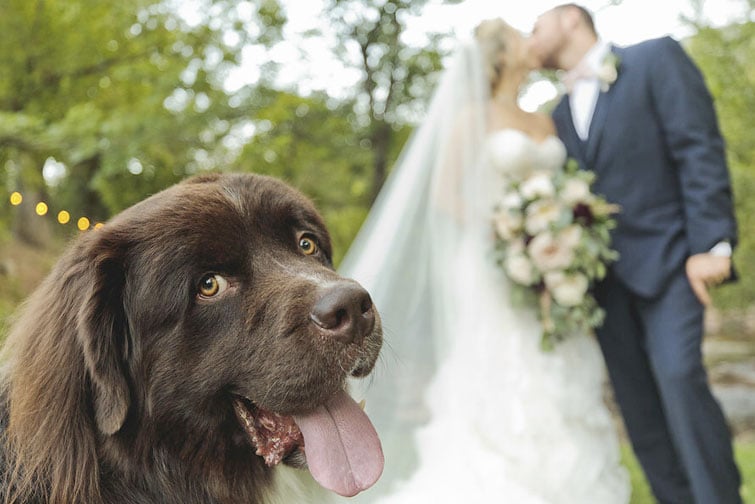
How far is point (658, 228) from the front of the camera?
153 inches

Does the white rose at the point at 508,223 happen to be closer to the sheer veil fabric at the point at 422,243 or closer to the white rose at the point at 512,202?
the white rose at the point at 512,202

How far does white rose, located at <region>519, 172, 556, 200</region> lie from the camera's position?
4145mm

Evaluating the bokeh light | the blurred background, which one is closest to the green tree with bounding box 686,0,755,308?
the blurred background

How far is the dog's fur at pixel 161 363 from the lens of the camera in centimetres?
178

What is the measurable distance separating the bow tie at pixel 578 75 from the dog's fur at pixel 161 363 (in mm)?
2939

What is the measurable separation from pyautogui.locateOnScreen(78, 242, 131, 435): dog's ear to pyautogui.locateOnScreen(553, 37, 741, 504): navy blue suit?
114 inches

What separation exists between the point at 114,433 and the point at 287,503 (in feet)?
1.79

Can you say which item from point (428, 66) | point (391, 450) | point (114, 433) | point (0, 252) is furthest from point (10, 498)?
point (0, 252)

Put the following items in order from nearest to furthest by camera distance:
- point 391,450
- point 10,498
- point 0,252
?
1. point 10,498
2. point 391,450
3. point 0,252

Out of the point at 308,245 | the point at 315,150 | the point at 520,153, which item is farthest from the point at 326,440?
the point at 315,150

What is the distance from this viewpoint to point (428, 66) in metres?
7.86

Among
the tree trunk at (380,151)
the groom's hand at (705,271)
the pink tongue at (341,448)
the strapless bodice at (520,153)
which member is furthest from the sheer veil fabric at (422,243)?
the tree trunk at (380,151)

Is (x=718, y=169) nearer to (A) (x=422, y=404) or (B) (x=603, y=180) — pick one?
(B) (x=603, y=180)

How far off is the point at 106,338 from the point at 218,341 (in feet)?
0.94
